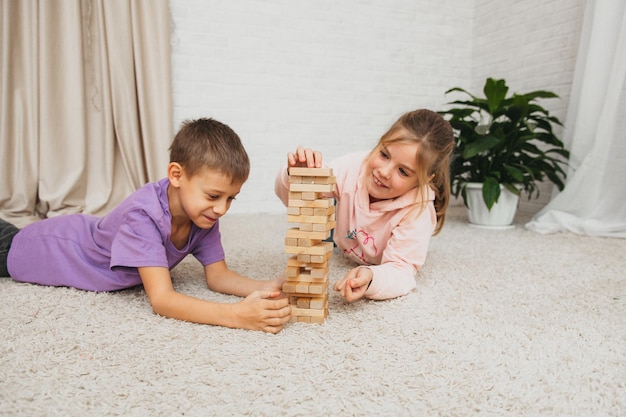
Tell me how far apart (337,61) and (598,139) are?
5.41 feet

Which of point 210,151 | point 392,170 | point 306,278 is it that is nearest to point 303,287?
point 306,278

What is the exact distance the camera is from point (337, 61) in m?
3.11

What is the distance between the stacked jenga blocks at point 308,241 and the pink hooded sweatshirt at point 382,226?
0.75 ft

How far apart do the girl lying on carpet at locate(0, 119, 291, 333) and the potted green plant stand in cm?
155

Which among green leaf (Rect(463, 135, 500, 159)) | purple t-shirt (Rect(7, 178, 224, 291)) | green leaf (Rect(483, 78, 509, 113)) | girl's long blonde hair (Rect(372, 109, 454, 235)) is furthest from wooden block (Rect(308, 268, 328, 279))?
green leaf (Rect(483, 78, 509, 113))

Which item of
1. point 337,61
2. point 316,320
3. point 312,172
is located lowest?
point 316,320

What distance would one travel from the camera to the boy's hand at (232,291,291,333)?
92 cm

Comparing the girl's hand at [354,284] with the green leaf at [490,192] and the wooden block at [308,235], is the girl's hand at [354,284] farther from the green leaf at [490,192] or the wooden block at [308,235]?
the green leaf at [490,192]

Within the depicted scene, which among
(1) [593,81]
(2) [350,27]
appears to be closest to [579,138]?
(1) [593,81]

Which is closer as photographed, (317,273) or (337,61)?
(317,273)

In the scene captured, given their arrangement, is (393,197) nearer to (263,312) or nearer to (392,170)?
(392,170)

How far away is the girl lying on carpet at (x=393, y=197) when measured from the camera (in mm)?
1228

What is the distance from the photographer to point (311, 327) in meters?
0.97

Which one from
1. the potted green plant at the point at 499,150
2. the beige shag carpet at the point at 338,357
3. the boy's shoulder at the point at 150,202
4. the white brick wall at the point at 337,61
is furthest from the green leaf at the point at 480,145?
the boy's shoulder at the point at 150,202
